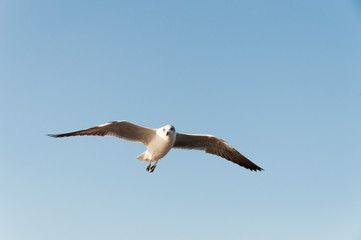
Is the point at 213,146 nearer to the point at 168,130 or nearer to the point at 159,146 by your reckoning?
the point at 159,146

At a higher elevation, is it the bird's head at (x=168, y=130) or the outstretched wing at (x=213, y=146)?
the outstretched wing at (x=213, y=146)

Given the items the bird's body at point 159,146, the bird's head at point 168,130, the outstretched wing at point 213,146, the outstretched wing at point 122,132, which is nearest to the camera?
the bird's head at point 168,130

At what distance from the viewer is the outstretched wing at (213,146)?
15.1 meters

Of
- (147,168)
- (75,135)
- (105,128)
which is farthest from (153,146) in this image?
(75,135)

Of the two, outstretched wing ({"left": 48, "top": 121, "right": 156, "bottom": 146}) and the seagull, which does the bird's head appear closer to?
the seagull

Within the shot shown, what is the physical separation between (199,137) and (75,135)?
16.2ft

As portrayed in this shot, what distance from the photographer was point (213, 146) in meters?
15.8

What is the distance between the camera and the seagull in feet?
45.4

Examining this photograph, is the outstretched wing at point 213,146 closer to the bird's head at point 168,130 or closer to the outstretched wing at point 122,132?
the bird's head at point 168,130

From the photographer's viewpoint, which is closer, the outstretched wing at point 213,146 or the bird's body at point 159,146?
the bird's body at point 159,146

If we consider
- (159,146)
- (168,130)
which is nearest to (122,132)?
(159,146)

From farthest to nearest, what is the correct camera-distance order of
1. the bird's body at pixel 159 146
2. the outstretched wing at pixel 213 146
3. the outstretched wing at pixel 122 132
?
the outstretched wing at pixel 213 146, the outstretched wing at pixel 122 132, the bird's body at pixel 159 146

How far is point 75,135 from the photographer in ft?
46.8

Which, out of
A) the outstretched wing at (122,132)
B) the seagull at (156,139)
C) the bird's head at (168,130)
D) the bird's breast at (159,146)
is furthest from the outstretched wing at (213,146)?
the outstretched wing at (122,132)
